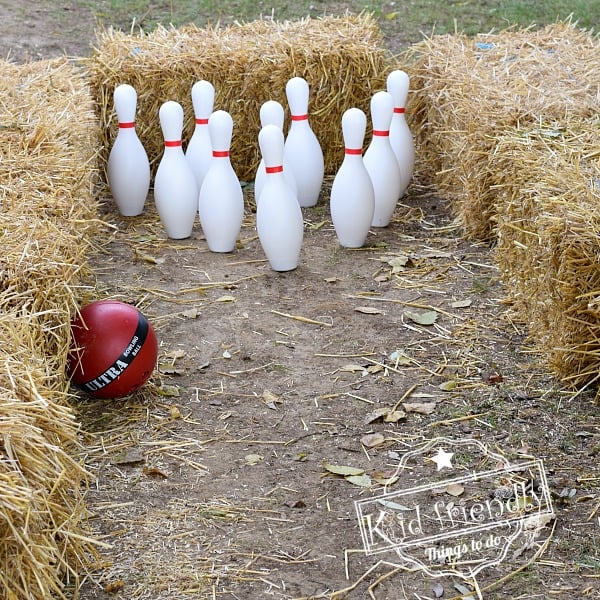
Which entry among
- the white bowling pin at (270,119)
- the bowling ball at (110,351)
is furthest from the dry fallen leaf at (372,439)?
the white bowling pin at (270,119)

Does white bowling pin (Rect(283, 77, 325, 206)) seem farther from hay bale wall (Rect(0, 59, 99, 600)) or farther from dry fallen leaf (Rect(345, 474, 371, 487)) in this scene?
dry fallen leaf (Rect(345, 474, 371, 487))

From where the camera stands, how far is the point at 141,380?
3.58 meters

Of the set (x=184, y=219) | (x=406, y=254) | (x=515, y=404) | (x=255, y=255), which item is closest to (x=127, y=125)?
(x=184, y=219)

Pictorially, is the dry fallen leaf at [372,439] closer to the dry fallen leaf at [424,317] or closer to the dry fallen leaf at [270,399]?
the dry fallen leaf at [270,399]

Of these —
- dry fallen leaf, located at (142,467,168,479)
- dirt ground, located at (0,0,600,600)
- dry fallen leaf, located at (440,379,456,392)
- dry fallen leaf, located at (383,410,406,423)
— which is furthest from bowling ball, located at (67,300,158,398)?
dry fallen leaf, located at (440,379,456,392)

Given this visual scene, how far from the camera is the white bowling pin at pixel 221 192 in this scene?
491 cm

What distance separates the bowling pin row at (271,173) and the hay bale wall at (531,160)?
1.18 feet

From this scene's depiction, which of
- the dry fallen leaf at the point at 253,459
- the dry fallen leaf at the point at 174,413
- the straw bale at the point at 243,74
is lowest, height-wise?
the dry fallen leaf at the point at 174,413

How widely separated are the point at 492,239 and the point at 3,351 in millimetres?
3043

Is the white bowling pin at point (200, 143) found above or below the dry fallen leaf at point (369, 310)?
above

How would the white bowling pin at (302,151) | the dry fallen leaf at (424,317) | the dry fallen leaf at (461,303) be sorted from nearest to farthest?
the dry fallen leaf at (424,317) → the dry fallen leaf at (461,303) → the white bowling pin at (302,151)

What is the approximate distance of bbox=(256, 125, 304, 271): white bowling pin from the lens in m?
4.66

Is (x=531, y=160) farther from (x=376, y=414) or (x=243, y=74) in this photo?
(x=243, y=74)

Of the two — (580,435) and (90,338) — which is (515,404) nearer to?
(580,435)
